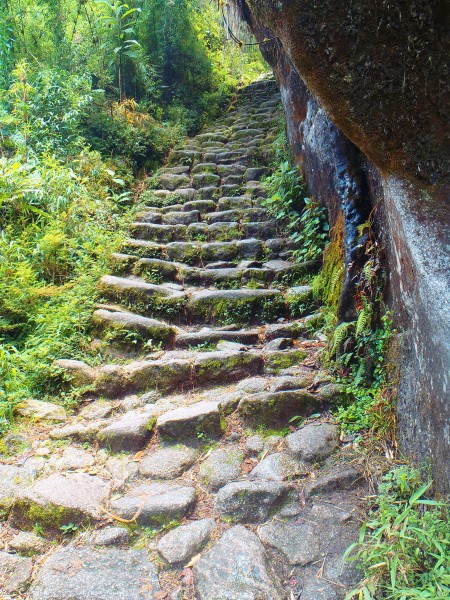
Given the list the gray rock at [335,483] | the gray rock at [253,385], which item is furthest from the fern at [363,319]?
the gray rock at [335,483]

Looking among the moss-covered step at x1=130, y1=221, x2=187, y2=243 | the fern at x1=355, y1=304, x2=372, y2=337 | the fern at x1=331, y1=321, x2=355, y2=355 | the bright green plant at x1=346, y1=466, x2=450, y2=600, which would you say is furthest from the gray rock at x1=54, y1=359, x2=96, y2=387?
the moss-covered step at x1=130, y1=221, x2=187, y2=243

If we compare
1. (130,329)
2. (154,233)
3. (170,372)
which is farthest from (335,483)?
(154,233)

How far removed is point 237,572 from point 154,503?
578mm

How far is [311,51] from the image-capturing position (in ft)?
6.67

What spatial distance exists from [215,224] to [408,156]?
12.8ft

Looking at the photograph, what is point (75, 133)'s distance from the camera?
23.3ft

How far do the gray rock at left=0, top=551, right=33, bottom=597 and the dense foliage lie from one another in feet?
3.35

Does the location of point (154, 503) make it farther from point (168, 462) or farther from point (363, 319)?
point (363, 319)

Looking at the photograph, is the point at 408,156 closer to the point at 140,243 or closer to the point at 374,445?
the point at 374,445

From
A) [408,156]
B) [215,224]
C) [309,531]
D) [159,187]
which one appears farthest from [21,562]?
[159,187]

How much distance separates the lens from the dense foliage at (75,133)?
3965mm

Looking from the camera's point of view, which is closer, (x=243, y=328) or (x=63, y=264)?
(x=243, y=328)

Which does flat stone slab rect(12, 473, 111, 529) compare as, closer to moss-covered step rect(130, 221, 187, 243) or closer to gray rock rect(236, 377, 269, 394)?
gray rock rect(236, 377, 269, 394)

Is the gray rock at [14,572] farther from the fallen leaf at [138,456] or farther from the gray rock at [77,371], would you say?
the gray rock at [77,371]
